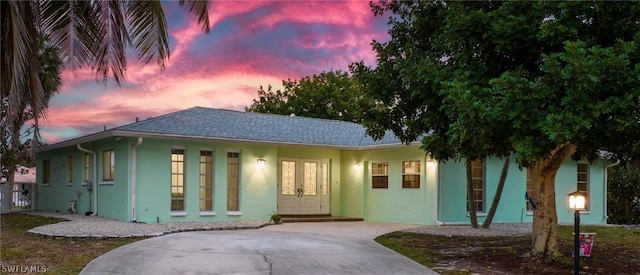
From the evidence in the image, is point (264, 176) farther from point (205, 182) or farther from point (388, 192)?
point (388, 192)

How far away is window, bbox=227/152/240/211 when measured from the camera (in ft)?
54.6

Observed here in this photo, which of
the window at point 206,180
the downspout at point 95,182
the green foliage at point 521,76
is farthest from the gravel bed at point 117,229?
the green foliage at point 521,76

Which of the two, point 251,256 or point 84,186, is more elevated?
point 84,186

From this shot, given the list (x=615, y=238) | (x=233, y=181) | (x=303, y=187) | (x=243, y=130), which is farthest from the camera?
(x=303, y=187)

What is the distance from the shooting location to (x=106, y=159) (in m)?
16.6

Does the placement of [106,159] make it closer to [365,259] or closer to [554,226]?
[365,259]

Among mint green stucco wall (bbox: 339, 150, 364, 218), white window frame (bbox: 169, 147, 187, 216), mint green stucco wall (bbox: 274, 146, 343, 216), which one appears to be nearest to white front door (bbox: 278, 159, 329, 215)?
mint green stucco wall (bbox: 274, 146, 343, 216)

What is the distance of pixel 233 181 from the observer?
55.0ft

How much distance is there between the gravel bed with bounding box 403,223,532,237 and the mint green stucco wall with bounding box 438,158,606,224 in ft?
3.30

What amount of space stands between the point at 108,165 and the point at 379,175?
8458 millimetres

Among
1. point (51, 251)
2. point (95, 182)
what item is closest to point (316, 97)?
point (95, 182)

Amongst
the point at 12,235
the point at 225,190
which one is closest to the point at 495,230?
the point at 225,190

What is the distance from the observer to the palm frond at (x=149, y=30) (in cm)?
798

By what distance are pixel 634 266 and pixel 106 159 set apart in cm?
1386
